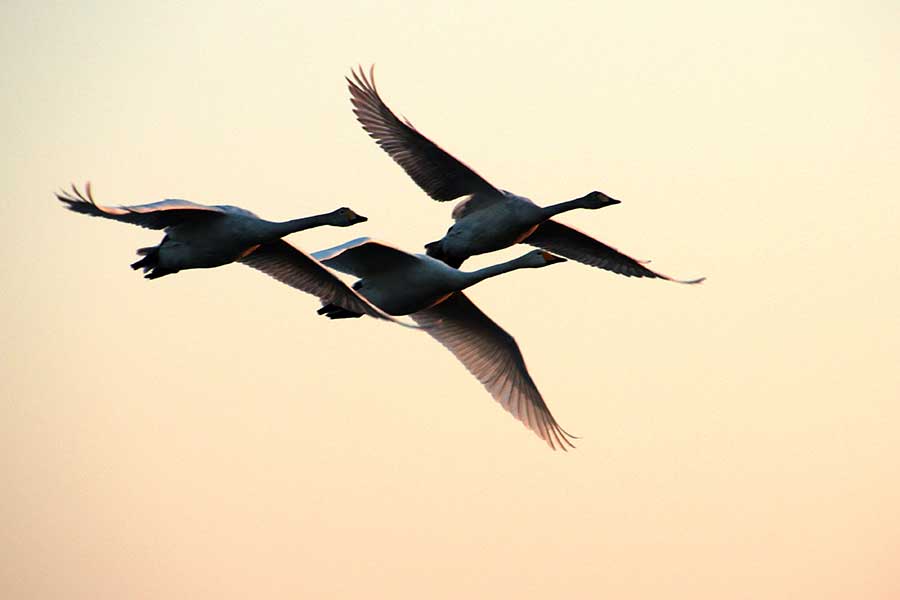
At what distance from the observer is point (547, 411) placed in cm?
3497

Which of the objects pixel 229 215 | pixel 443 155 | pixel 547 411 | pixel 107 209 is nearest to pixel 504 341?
pixel 547 411

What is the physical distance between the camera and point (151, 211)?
90.1 ft

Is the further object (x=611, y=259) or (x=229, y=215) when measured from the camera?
(x=611, y=259)

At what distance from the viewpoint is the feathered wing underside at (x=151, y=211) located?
2662 centimetres

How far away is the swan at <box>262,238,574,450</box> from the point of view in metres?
30.5

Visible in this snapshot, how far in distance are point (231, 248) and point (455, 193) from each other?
5.16 metres

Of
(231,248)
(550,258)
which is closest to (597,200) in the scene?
(550,258)

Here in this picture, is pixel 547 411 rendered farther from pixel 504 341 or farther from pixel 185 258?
pixel 185 258

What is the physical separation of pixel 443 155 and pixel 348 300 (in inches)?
→ 151

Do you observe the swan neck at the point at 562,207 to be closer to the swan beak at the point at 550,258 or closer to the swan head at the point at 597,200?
the swan head at the point at 597,200

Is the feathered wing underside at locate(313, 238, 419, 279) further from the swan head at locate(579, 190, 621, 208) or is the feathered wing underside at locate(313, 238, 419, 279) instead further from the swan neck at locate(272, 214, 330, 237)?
the swan head at locate(579, 190, 621, 208)

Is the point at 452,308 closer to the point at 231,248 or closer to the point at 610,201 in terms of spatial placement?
the point at 610,201

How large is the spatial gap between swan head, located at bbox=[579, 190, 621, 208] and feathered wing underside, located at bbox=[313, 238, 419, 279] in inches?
143

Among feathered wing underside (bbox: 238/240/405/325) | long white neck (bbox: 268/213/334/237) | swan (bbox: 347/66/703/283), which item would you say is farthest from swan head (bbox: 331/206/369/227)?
swan (bbox: 347/66/703/283)
